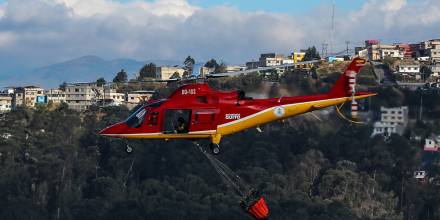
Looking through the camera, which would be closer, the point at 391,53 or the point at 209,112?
the point at 209,112

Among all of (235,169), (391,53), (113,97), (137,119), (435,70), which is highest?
(137,119)

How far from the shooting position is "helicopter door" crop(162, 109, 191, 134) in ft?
174

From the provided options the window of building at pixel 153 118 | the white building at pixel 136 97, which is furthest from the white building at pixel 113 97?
the window of building at pixel 153 118

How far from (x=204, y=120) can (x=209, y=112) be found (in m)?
0.43

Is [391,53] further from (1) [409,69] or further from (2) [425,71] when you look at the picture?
(1) [409,69]

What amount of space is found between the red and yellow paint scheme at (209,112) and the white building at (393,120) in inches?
2113

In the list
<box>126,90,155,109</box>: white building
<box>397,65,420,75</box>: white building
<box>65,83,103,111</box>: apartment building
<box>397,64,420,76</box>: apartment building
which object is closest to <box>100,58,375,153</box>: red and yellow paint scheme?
<box>397,64,420,76</box>: apartment building

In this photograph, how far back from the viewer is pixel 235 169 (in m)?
135

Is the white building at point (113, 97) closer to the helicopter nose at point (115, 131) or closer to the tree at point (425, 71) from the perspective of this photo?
the tree at point (425, 71)

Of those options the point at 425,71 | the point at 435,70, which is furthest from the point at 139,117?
the point at 435,70

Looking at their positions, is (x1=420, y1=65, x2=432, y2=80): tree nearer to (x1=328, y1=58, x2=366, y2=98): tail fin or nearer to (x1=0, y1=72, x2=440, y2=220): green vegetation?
(x1=0, y1=72, x2=440, y2=220): green vegetation

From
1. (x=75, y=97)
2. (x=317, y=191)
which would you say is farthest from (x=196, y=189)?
(x=75, y=97)

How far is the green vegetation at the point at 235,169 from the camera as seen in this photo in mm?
120188

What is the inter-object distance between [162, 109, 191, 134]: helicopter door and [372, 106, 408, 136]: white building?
182 feet
